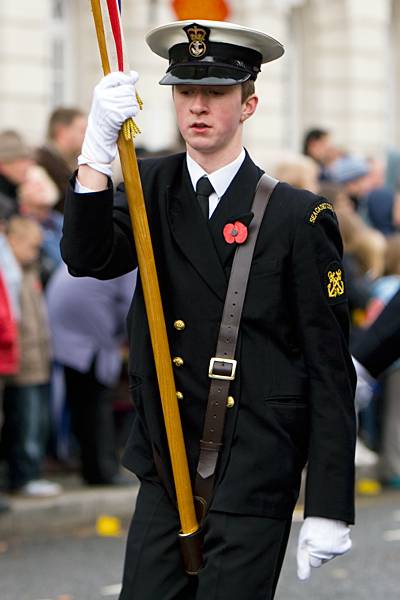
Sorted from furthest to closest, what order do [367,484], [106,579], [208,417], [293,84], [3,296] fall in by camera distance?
[293,84], [367,484], [3,296], [106,579], [208,417]

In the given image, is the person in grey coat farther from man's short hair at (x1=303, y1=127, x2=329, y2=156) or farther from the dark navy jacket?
the dark navy jacket

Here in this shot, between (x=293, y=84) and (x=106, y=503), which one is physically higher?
(x=293, y=84)

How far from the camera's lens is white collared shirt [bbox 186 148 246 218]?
411 cm

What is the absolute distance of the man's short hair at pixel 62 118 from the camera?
10055 mm

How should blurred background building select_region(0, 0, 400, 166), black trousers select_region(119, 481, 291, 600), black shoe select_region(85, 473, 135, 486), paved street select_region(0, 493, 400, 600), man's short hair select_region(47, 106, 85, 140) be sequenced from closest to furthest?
black trousers select_region(119, 481, 291, 600), paved street select_region(0, 493, 400, 600), black shoe select_region(85, 473, 135, 486), man's short hair select_region(47, 106, 85, 140), blurred background building select_region(0, 0, 400, 166)

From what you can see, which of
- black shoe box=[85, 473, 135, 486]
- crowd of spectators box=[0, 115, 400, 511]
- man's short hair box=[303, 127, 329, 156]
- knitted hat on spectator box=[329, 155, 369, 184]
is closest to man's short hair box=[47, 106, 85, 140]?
crowd of spectators box=[0, 115, 400, 511]

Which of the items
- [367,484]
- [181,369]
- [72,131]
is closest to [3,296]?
[72,131]

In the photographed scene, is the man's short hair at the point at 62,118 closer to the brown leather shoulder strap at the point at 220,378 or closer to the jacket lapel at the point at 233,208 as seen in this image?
the jacket lapel at the point at 233,208

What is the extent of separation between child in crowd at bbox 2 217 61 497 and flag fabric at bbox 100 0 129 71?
4.37 meters

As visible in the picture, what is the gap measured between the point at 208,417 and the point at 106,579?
317cm

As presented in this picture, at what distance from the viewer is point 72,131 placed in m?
10.0

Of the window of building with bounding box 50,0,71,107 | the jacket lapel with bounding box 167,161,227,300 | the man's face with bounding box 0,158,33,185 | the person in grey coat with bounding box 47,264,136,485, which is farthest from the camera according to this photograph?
the window of building with bounding box 50,0,71,107

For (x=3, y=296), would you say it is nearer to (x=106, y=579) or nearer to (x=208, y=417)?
(x=106, y=579)

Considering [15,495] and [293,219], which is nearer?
[293,219]
